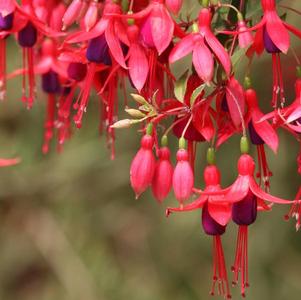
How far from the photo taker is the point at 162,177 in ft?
3.74

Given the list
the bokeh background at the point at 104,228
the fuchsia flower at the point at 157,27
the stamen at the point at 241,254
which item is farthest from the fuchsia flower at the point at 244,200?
the bokeh background at the point at 104,228

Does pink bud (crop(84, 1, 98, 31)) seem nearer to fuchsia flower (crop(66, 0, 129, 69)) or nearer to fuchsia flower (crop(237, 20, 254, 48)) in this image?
fuchsia flower (crop(66, 0, 129, 69))

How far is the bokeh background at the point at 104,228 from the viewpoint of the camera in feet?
7.36

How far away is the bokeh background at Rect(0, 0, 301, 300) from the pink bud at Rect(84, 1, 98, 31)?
35.1 inches

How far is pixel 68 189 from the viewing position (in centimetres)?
257

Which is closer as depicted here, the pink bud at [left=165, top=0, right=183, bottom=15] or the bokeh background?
the pink bud at [left=165, top=0, right=183, bottom=15]

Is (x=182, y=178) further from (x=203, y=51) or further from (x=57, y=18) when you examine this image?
(x=57, y=18)

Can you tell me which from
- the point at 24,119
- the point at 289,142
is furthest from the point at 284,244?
the point at 24,119

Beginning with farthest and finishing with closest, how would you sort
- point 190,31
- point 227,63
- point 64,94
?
1. point 64,94
2. point 190,31
3. point 227,63

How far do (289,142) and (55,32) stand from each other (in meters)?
1.17

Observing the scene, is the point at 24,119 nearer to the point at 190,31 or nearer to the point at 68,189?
the point at 68,189

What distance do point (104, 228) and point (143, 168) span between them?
5.08ft

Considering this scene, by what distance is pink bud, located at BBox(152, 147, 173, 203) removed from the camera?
1125 millimetres

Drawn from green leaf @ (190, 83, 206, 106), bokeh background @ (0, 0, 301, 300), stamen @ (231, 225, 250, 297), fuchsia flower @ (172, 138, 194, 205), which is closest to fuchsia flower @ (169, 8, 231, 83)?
green leaf @ (190, 83, 206, 106)
